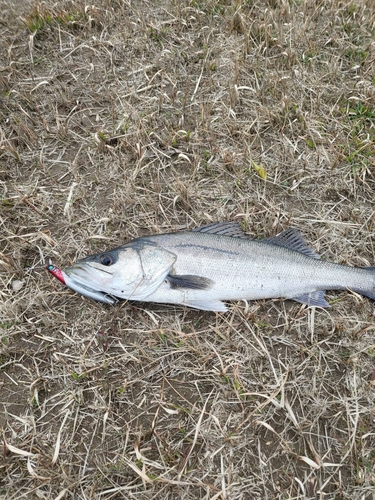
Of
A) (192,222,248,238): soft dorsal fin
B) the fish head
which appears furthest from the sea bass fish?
(192,222,248,238): soft dorsal fin

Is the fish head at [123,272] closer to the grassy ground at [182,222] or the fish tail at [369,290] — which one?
the grassy ground at [182,222]

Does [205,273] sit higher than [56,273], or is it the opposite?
[205,273]

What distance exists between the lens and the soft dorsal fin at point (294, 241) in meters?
3.80

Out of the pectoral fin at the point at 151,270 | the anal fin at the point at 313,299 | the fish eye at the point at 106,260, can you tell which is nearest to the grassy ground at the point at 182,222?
the anal fin at the point at 313,299

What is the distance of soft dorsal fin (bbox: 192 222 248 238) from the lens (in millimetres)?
3771

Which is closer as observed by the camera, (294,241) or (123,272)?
(123,272)

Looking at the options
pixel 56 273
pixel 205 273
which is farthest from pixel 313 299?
pixel 56 273

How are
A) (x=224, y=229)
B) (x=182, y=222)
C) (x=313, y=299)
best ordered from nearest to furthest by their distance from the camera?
(x=313, y=299) → (x=224, y=229) → (x=182, y=222)

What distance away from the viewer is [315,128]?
4.59m

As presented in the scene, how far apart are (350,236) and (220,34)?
129 inches

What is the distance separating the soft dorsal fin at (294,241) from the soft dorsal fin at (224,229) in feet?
1.07

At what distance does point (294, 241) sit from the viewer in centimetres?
382

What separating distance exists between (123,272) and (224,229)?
1042 mm

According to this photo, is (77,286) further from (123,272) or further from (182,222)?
(182,222)
